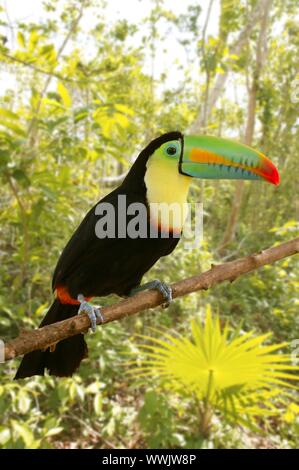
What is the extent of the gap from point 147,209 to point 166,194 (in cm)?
8

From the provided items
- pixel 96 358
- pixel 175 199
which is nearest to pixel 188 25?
pixel 96 358

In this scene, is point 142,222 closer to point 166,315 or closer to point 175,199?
point 175,199

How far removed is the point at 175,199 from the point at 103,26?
14.0 feet

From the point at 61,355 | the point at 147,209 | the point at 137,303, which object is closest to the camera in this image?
the point at 137,303

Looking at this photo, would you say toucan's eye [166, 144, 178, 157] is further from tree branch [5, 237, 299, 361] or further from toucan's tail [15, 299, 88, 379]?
toucan's tail [15, 299, 88, 379]

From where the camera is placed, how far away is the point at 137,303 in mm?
1241

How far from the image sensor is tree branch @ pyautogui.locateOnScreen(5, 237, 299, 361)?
1076 mm

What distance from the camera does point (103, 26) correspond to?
495cm

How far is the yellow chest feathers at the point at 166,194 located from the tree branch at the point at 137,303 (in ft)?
0.72

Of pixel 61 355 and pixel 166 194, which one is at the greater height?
pixel 166 194
